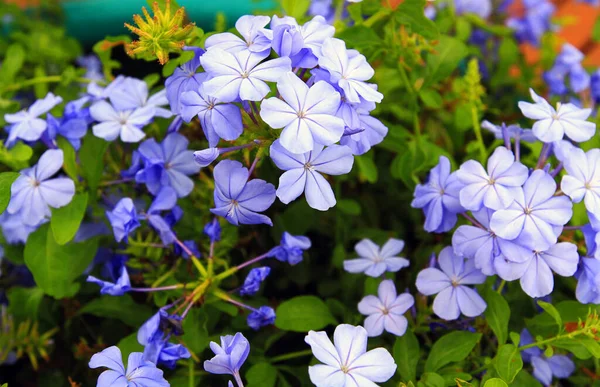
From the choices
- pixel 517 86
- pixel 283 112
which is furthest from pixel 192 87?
pixel 517 86

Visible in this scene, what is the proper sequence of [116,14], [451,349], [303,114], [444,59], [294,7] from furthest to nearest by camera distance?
1. [116,14]
2. [444,59]
3. [294,7]
4. [451,349]
5. [303,114]

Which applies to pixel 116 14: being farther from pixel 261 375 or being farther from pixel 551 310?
pixel 551 310

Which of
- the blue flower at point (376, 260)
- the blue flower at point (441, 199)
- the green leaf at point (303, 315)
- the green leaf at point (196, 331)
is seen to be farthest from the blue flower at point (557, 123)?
the green leaf at point (196, 331)

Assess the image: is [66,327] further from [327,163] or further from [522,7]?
[522,7]

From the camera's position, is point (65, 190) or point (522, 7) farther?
point (522, 7)

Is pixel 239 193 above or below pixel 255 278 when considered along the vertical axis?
above

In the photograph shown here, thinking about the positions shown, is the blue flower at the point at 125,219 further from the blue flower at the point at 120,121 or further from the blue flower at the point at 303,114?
the blue flower at the point at 303,114

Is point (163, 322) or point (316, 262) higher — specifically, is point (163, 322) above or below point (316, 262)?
above

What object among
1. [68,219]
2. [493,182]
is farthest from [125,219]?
[493,182]
